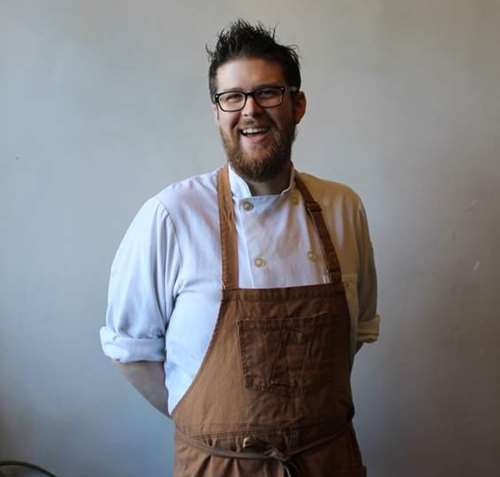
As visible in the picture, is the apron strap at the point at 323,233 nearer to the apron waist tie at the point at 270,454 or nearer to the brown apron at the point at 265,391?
the brown apron at the point at 265,391

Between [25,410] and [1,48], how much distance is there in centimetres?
97

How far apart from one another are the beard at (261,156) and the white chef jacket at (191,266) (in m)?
0.03

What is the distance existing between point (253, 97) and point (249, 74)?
0.05 m

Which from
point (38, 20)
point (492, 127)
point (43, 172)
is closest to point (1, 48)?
point (38, 20)

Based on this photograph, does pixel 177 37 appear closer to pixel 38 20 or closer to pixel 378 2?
pixel 38 20

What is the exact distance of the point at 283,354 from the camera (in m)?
1.01

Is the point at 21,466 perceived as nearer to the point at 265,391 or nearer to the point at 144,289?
the point at 144,289

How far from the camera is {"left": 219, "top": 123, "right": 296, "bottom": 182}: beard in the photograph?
1.08m

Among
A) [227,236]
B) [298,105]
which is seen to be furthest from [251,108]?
[227,236]

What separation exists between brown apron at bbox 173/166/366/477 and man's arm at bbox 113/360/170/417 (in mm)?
110

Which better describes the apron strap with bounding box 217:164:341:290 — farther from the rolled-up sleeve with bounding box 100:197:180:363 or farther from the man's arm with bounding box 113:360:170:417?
the man's arm with bounding box 113:360:170:417

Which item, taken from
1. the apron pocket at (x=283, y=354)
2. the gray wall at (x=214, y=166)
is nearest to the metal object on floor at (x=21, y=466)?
the gray wall at (x=214, y=166)

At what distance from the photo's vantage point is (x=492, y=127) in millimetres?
1540

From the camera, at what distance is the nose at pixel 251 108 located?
41.1 inches
